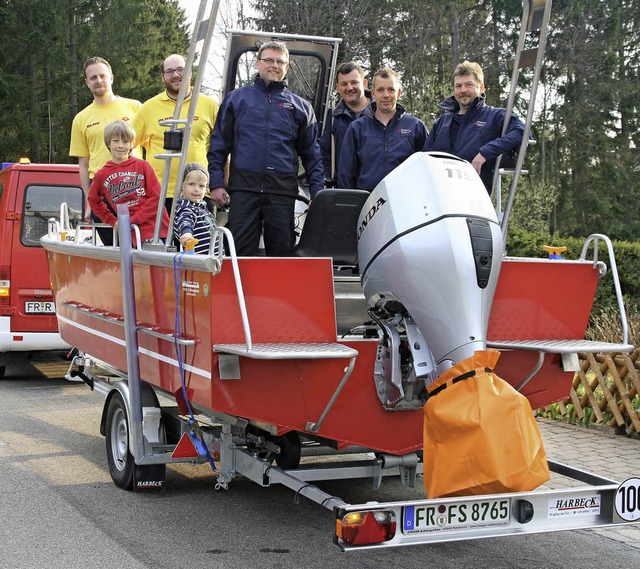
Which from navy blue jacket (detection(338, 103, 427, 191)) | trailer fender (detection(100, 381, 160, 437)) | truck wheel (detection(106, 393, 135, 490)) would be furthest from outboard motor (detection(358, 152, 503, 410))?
truck wheel (detection(106, 393, 135, 490))

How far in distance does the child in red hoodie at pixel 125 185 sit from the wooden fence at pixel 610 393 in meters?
3.92

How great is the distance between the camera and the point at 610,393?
8305 mm

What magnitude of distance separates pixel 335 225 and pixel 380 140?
125 cm

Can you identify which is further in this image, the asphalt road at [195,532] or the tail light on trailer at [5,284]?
the tail light on trailer at [5,284]

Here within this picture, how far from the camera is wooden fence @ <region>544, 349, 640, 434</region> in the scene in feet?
26.6

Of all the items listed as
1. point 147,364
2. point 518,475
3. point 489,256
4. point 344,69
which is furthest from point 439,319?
point 344,69

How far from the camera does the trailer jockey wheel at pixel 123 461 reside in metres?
6.15

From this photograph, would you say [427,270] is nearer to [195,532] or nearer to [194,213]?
[194,213]

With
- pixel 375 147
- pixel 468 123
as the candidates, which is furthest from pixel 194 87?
pixel 468 123

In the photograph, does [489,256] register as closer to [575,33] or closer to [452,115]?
[452,115]

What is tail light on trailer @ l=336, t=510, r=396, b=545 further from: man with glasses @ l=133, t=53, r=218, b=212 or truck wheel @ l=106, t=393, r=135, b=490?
man with glasses @ l=133, t=53, r=218, b=212

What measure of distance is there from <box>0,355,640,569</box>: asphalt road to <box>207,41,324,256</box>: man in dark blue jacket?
1673mm

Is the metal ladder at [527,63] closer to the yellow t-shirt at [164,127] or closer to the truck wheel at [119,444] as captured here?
the yellow t-shirt at [164,127]

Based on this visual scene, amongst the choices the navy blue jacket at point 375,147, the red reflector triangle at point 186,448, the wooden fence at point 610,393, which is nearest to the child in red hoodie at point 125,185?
the navy blue jacket at point 375,147
